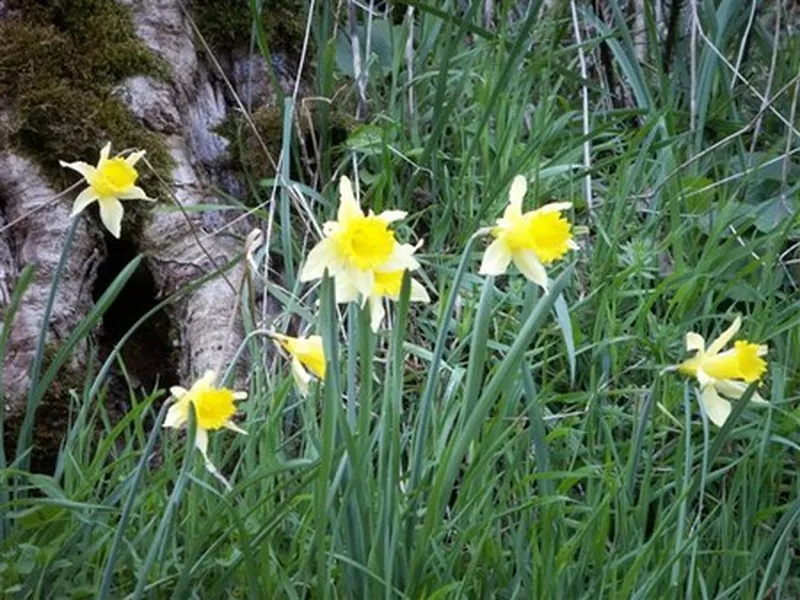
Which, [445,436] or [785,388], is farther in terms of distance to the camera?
[785,388]

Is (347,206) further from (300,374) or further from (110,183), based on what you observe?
(110,183)

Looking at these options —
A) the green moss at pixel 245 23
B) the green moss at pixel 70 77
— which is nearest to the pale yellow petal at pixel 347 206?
the green moss at pixel 70 77

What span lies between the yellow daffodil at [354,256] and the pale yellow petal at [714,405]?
1.45ft

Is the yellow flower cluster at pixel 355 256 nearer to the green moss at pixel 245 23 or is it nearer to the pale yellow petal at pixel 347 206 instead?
the pale yellow petal at pixel 347 206

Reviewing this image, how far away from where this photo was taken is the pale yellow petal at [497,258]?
152 cm

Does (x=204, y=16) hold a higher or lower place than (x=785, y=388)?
higher

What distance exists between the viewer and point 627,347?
242 cm

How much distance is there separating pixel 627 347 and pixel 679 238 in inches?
13.3

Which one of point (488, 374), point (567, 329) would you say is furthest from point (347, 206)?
point (488, 374)

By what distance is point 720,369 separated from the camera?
1630 mm

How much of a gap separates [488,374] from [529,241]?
0.88m

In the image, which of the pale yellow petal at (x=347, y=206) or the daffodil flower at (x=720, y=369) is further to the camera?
the daffodil flower at (x=720, y=369)

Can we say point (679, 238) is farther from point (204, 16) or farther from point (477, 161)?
point (204, 16)

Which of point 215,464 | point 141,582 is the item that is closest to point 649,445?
point 215,464
